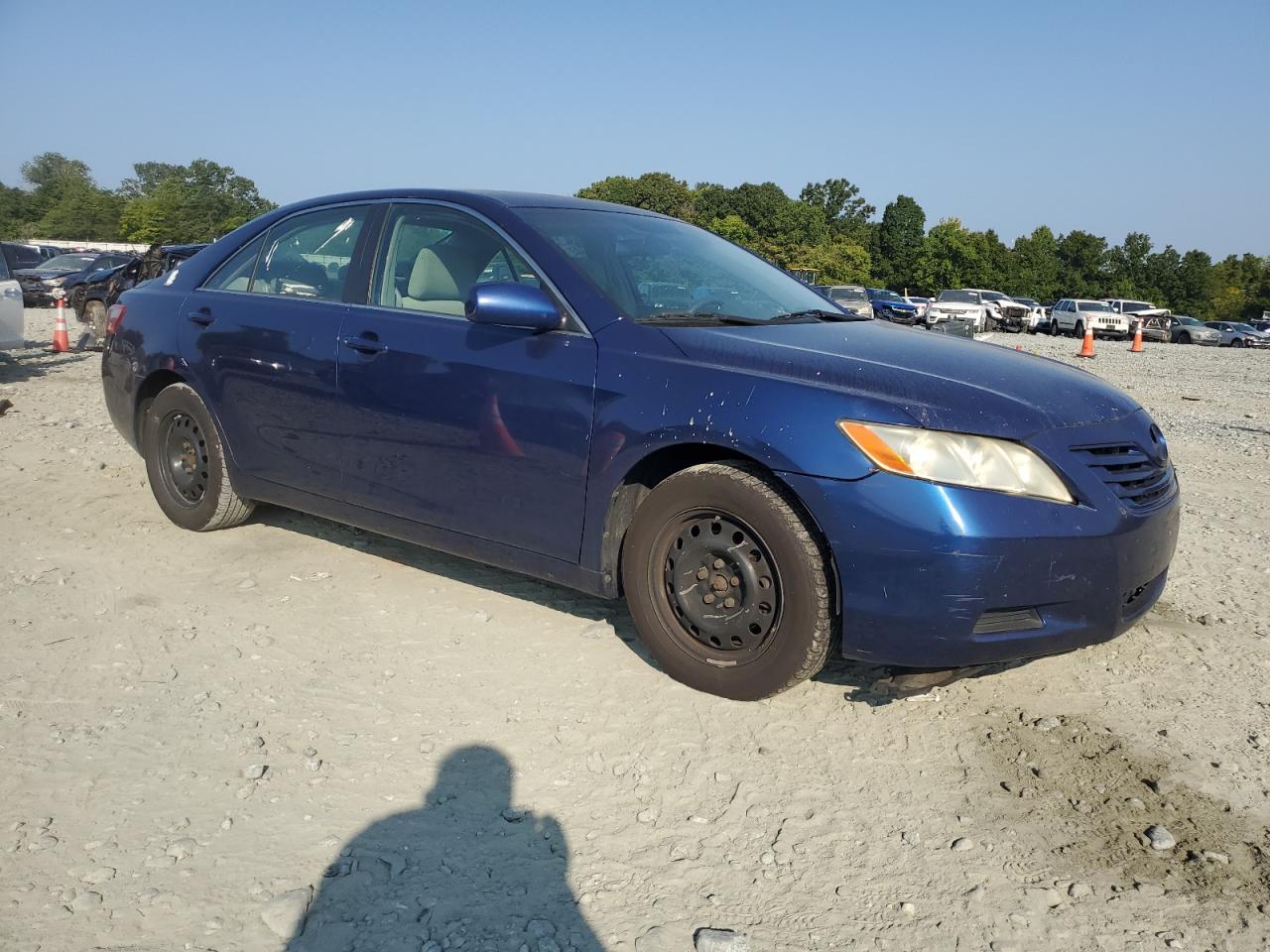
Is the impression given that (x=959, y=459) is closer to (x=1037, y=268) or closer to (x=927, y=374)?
(x=927, y=374)

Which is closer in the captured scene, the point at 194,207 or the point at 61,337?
the point at 61,337

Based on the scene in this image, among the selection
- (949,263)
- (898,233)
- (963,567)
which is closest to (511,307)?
(963,567)

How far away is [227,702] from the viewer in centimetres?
321

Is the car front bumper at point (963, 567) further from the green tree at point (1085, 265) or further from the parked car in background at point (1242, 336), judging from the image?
the green tree at point (1085, 265)

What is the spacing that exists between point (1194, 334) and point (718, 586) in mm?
42827

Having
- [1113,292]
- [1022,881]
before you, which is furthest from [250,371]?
[1113,292]

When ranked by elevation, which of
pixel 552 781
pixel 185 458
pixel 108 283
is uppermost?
pixel 108 283

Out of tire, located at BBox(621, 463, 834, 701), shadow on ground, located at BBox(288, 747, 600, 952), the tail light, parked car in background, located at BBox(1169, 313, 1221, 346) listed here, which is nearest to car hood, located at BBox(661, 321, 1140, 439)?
tire, located at BBox(621, 463, 834, 701)

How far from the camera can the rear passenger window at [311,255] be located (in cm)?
424

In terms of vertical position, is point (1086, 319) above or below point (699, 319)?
above

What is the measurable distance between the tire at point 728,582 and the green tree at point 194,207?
79746mm

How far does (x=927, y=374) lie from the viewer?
3.10 metres

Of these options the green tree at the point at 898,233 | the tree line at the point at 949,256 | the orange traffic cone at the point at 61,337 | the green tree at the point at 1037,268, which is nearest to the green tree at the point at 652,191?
the tree line at the point at 949,256

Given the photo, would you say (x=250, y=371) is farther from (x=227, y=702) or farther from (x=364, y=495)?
(x=227, y=702)
